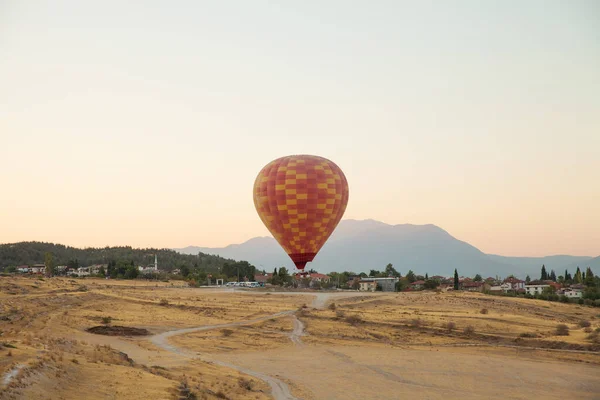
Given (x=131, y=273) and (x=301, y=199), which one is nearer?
(x=301, y=199)

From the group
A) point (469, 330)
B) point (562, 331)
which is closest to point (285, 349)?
point (469, 330)

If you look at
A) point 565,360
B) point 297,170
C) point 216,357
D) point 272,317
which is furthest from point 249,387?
point 272,317

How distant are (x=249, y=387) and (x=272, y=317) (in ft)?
127

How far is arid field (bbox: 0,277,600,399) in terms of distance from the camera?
37.1 m

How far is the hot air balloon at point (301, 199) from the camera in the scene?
5844cm

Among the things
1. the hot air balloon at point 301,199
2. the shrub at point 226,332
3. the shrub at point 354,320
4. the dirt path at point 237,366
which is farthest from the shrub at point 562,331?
the shrub at point 226,332

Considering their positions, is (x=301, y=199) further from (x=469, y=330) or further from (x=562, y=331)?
(x=562, y=331)

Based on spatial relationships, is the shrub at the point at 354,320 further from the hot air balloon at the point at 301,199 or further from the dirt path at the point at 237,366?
the hot air balloon at the point at 301,199

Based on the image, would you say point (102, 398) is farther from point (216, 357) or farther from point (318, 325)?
point (318, 325)

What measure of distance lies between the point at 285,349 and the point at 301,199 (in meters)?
15.0

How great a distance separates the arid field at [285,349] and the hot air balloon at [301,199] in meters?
11.0

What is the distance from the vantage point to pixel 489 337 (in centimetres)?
6512

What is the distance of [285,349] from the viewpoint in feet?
193

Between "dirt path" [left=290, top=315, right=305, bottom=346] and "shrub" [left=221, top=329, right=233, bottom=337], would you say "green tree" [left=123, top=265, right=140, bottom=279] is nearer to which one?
"dirt path" [left=290, top=315, right=305, bottom=346]
